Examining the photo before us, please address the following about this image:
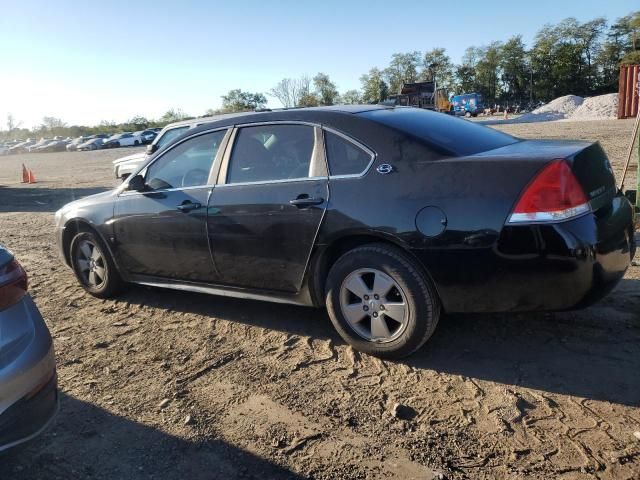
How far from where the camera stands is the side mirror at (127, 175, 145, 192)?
4.71 m

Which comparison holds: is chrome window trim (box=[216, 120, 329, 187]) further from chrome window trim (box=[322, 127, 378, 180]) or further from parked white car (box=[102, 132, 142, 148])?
parked white car (box=[102, 132, 142, 148])

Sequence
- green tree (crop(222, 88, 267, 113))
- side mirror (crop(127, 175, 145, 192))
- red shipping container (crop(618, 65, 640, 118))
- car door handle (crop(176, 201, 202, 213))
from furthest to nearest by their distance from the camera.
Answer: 1. green tree (crop(222, 88, 267, 113))
2. red shipping container (crop(618, 65, 640, 118))
3. side mirror (crop(127, 175, 145, 192))
4. car door handle (crop(176, 201, 202, 213))

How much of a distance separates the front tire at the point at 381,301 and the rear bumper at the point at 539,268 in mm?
140

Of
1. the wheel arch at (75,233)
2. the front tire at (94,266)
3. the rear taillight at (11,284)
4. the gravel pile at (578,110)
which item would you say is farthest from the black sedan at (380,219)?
the gravel pile at (578,110)

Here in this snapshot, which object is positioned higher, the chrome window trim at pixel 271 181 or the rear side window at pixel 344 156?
the rear side window at pixel 344 156

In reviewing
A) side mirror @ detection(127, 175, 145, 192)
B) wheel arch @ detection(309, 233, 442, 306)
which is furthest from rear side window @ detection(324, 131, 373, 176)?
side mirror @ detection(127, 175, 145, 192)

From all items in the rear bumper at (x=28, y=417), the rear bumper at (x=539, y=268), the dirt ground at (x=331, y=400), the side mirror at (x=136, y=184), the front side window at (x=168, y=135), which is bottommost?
the dirt ground at (x=331, y=400)

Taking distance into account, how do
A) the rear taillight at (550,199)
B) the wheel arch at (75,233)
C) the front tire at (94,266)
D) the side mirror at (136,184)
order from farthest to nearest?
1. the front tire at (94,266)
2. the wheel arch at (75,233)
3. the side mirror at (136,184)
4. the rear taillight at (550,199)

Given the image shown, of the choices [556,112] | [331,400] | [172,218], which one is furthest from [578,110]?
[331,400]

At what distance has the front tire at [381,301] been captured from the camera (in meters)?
3.32

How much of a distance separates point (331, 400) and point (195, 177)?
224 cm

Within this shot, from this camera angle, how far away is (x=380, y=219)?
11.0ft

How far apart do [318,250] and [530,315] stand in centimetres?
178

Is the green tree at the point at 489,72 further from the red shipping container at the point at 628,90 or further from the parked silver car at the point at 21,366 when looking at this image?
the parked silver car at the point at 21,366
